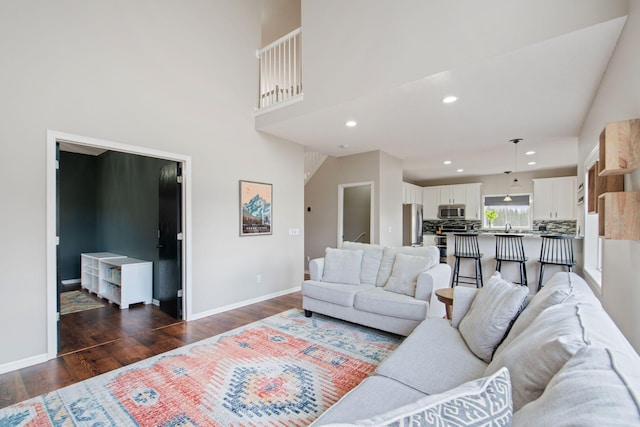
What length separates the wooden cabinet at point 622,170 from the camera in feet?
5.84

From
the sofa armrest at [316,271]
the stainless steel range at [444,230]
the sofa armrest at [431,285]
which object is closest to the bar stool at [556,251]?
the sofa armrest at [431,285]

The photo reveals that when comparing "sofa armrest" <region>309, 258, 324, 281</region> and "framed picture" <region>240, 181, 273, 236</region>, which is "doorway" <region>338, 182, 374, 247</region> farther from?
"sofa armrest" <region>309, 258, 324, 281</region>

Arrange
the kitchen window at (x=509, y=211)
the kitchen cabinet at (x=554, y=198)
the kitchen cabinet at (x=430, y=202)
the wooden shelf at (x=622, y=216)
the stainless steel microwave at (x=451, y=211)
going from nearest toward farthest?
1. the wooden shelf at (x=622, y=216)
2. the kitchen cabinet at (x=554, y=198)
3. the kitchen window at (x=509, y=211)
4. the stainless steel microwave at (x=451, y=211)
5. the kitchen cabinet at (x=430, y=202)

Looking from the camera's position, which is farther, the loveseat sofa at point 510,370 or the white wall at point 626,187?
the white wall at point 626,187

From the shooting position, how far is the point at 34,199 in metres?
2.72

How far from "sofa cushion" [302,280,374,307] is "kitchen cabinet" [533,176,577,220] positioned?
6.76 metres

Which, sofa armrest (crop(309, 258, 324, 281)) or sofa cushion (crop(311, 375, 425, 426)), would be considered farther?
sofa armrest (crop(309, 258, 324, 281))

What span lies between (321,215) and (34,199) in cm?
502

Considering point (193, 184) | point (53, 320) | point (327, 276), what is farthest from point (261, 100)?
point (53, 320)

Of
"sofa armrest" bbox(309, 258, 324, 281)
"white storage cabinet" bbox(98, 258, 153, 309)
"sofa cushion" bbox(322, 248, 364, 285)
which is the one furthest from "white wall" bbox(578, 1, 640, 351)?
"white storage cabinet" bbox(98, 258, 153, 309)

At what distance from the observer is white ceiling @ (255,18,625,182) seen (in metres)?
2.62

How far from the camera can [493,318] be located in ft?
5.97

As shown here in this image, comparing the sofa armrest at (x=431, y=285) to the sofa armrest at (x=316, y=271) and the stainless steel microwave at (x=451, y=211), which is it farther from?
the stainless steel microwave at (x=451, y=211)

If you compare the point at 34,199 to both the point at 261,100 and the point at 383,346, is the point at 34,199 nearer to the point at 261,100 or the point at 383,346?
the point at 261,100
